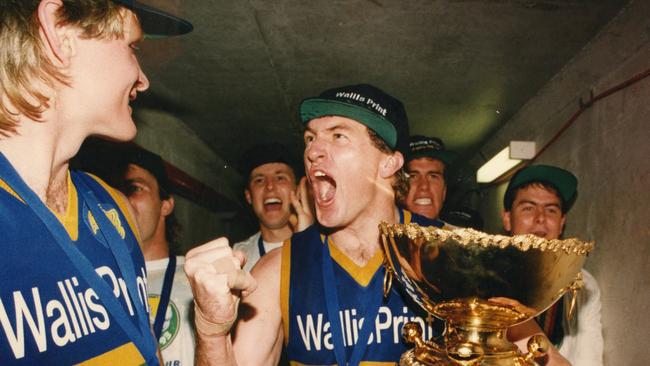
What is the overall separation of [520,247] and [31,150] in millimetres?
1722

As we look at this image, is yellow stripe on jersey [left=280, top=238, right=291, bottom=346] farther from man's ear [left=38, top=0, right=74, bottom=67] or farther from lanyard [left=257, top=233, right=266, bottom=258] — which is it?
lanyard [left=257, top=233, right=266, bottom=258]

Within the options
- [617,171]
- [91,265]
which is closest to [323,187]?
[91,265]

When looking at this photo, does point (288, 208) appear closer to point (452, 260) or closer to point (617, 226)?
point (617, 226)

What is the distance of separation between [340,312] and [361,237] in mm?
456

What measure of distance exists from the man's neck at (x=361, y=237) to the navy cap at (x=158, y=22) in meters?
1.36

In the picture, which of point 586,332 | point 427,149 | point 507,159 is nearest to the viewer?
point 586,332

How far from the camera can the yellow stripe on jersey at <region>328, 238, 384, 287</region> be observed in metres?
2.38

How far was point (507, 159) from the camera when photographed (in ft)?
22.5

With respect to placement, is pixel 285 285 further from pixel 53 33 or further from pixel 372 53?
pixel 372 53

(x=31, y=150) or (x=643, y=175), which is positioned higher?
(x=643, y=175)

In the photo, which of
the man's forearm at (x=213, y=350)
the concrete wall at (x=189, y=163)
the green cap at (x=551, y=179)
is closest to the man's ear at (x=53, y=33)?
the man's forearm at (x=213, y=350)

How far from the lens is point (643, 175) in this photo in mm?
3174

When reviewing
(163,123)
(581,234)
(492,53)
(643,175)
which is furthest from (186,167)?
(643,175)

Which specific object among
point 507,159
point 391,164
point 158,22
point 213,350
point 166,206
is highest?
point 507,159
